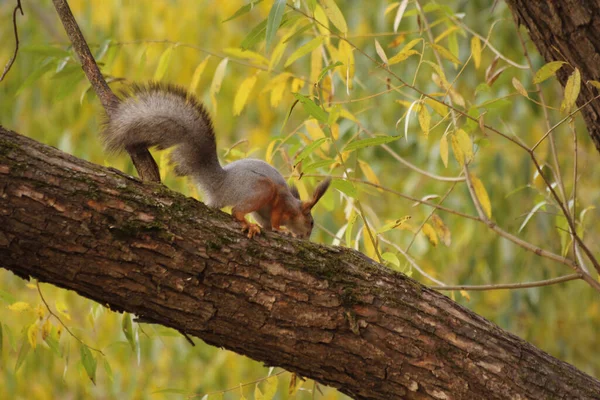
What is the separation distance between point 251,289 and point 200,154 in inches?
25.4

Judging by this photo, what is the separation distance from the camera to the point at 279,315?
59.0 inches

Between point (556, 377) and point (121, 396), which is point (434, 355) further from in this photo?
point (121, 396)

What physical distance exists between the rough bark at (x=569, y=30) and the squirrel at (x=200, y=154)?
0.71 metres

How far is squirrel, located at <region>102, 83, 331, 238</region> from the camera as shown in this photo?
180cm

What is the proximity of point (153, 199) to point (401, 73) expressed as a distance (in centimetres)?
253

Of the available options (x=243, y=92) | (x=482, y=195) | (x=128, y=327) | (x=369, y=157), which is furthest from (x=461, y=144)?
(x=369, y=157)

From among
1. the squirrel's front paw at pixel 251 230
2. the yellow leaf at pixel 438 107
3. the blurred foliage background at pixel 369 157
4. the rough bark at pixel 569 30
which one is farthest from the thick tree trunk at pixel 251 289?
the blurred foliage background at pixel 369 157

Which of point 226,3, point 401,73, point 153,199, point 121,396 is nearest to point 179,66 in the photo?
point 226,3

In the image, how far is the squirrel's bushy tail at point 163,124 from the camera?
1794mm

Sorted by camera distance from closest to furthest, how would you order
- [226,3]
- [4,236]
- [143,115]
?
[4,236], [143,115], [226,3]

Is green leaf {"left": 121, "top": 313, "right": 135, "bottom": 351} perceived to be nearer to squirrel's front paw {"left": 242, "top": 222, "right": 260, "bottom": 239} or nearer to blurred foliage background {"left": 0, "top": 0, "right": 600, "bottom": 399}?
squirrel's front paw {"left": 242, "top": 222, "right": 260, "bottom": 239}

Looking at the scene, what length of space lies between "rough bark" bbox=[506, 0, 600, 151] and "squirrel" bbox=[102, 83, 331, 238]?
0.71 metres

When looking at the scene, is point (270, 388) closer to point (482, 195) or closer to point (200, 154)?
point (200, 154)

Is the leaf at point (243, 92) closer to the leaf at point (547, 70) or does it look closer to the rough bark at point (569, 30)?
the rough bark at point (569, 30)
